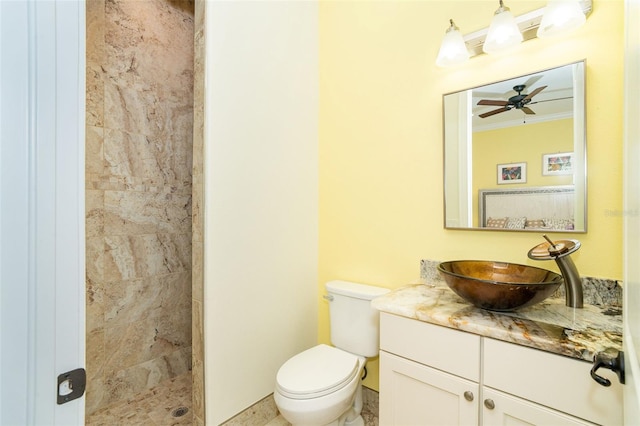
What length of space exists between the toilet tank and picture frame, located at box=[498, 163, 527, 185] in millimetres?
864

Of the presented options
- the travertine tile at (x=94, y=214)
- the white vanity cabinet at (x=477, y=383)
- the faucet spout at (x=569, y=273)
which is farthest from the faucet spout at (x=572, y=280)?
the travertine tile at (x=94, y=214)

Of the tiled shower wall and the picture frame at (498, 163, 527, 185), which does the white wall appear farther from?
the picture frame at (498, 163, 527, 185)

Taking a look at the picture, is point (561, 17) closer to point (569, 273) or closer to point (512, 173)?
point (512, 173)

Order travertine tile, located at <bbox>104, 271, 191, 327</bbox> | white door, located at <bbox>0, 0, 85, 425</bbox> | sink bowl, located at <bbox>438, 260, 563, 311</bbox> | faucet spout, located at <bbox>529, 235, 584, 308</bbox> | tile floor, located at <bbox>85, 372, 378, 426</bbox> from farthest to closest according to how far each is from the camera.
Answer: travertine tile, located at <bbox>104, 271, 191, 327</bbox> < tile floor, located at <bbox>85, 372, 378, 426</bbox> < faucet spout, located at <bbox>529, 235, 584, 308</bbox> < sink bowl, located at <bbox>438, 260, 563, 311</bbox> < white door, located at <bbox>0, 0, 85, 425</bbox>

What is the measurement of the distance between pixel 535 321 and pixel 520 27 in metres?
1.28

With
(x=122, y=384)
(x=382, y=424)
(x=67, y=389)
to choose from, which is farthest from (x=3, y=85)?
(x=122, y=384)

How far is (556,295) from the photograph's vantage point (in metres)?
1.30

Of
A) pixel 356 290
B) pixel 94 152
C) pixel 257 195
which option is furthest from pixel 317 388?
pixel 94 152

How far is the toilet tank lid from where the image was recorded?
1723 millimetres

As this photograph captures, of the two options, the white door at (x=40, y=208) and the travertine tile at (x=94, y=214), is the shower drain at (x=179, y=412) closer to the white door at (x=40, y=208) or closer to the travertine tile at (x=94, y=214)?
the travertine tile at (x=94, y=214)

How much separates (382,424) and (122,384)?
5.78 feet

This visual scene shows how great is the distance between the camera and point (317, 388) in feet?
4.55

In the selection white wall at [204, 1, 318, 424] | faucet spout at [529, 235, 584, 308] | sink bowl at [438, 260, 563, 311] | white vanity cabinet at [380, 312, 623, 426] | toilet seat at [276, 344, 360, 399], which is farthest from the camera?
white wall at [204, 1, 318, 424]

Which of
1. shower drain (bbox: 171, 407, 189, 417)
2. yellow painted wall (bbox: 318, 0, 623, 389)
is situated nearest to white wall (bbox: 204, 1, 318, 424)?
yellow painted wall (bbox: 318, 0, 623, 389)
